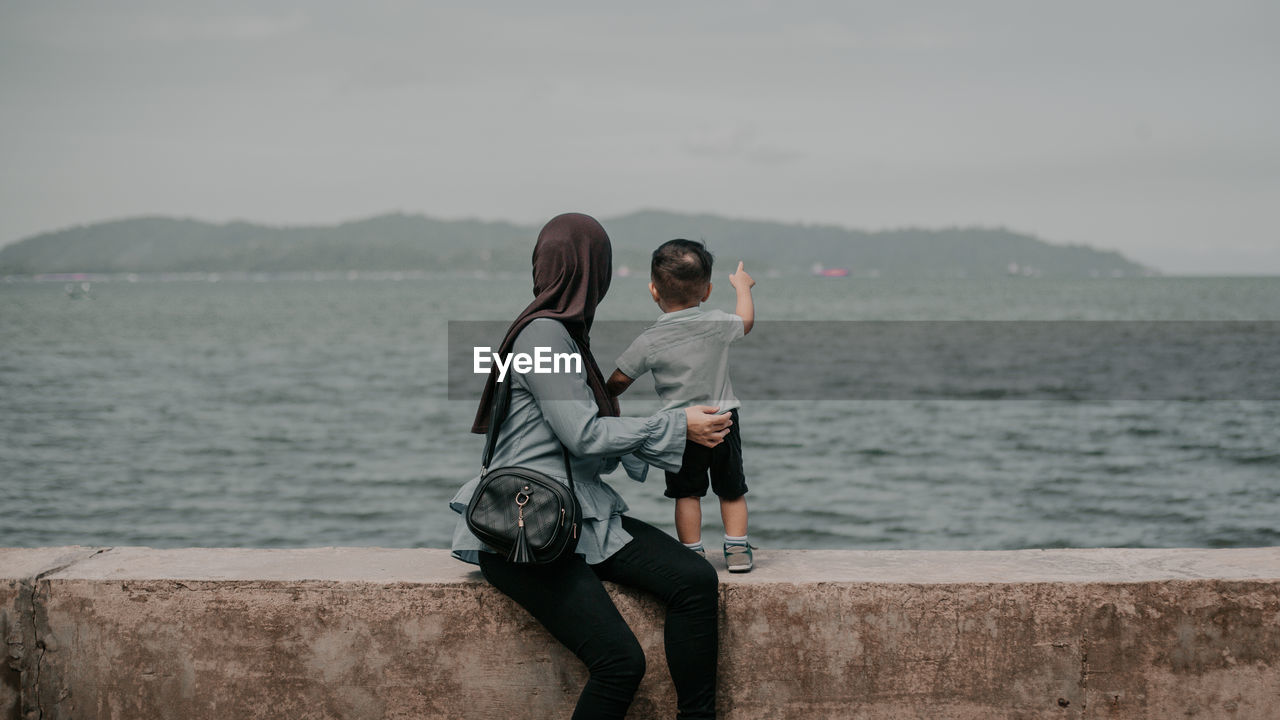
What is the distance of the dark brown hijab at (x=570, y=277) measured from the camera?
9.86 ft

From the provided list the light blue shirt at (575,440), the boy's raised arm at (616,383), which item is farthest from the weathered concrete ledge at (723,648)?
the boy's raised arm at (616,383)

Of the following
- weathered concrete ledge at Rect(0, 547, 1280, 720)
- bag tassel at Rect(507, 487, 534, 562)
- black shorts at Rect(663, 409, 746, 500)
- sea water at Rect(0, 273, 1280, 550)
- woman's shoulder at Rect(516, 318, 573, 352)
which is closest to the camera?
bag tassel at Rect(507, 487, 534, 562)

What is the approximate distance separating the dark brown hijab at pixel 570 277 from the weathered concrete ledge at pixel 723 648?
0.65m

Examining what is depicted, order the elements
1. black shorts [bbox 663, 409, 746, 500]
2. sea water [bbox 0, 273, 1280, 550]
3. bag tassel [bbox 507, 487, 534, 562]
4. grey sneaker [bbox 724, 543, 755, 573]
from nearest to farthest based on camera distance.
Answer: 1. bag tassel [bbox 507, 487, 534, 562]
2. grey sneaker [bbox 724, 543, 755, 573]
3. black shorts [bbox 663, 409, 746, 500]
4. sea water [bbox 0, 273, 1280, 550]

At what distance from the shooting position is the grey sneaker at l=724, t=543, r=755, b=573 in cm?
332

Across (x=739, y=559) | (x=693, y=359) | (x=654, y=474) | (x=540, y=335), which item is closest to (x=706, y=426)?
(x=693, y=359)

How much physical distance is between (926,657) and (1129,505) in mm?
12150

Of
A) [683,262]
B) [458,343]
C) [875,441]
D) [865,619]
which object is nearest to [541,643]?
Answer: [865,619]

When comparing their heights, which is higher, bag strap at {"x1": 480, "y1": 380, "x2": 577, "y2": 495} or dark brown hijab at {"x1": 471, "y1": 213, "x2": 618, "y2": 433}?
dark brown hijab at {"x1": 471, "y1": 213, "x2": 618, "y2": 433}

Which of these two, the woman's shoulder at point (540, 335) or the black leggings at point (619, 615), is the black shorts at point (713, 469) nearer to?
the black leggings at point (619, 615)

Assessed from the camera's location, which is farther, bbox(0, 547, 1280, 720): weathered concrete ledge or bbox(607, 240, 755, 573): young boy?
bbox(607, 240, 755, 573): young boy

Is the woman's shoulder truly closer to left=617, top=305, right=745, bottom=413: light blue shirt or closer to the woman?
the woman

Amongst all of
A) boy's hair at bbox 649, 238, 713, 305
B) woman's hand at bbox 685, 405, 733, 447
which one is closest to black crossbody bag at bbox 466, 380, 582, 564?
woman's hand at bbox 685, 405, 733, 447

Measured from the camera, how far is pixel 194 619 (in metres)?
3.17
